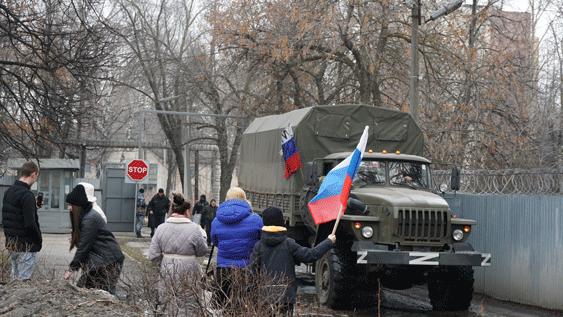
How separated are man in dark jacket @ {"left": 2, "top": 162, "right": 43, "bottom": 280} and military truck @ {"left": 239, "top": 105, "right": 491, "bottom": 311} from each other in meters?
4.34

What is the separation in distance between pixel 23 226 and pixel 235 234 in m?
3.05

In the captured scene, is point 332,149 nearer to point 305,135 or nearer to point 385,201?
point 305,135

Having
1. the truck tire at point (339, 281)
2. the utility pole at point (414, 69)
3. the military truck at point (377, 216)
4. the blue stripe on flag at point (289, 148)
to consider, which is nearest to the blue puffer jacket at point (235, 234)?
the military truck at point (377, 216)

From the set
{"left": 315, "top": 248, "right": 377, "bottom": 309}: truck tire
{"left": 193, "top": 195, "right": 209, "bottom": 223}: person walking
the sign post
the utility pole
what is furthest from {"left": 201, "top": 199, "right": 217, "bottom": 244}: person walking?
{"left": 315, "top": 248, "right": 377, "bottom": 309}: truck tire

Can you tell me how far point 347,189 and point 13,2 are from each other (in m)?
11.0

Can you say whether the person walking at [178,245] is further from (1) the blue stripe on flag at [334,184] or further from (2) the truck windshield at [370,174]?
(2) the truck windshield at [370,174]

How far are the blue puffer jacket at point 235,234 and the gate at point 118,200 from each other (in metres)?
25.2

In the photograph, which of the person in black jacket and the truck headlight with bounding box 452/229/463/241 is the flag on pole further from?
the person in black jacket

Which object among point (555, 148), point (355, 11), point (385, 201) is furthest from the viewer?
point (555, 148)

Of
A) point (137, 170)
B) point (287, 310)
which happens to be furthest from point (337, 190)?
point (137, 170)

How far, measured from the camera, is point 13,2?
688 inches

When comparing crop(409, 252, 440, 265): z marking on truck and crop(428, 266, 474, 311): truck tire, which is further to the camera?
crop(428, 266, 474, 311): truck tire

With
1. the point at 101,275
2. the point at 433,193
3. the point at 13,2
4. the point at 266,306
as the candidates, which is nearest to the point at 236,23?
the point at 13,2

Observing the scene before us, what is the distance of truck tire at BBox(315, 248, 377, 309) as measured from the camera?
13711 mm
